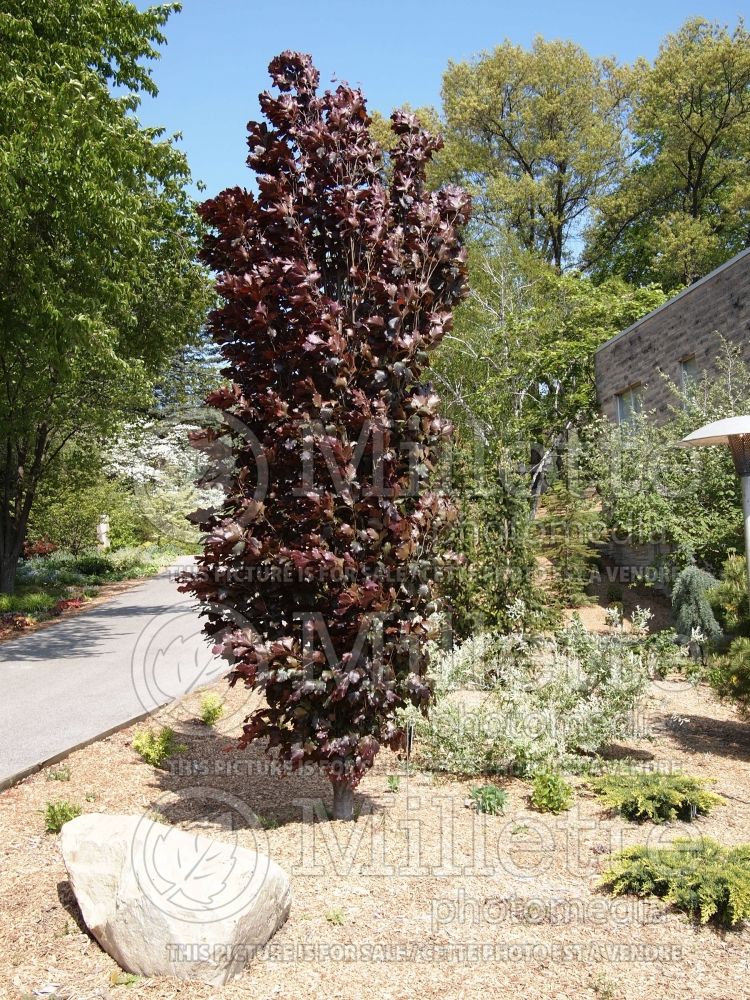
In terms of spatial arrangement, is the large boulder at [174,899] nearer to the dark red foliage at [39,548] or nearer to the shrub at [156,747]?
the shrub at [156,747]

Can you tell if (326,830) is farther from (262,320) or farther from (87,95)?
(87,95)

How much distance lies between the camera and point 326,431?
4.64 m

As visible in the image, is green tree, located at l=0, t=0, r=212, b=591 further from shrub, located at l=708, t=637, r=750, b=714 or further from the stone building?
the stone building

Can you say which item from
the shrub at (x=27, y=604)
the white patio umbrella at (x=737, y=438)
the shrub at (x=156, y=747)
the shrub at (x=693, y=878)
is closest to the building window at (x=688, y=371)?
the white patio umbrella at (x=737, y=438)

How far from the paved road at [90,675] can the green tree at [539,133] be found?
→ 22620 millimetres

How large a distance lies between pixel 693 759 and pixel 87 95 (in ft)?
38.1

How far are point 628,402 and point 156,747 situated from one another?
15.5 m

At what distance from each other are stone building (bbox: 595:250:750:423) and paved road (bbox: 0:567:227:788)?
9.91 metres

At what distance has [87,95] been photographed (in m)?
11.7

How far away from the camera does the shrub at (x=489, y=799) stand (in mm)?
5348

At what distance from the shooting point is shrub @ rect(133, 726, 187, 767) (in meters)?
6.11

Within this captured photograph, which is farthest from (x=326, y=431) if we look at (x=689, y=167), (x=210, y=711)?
(x=689, y=167)

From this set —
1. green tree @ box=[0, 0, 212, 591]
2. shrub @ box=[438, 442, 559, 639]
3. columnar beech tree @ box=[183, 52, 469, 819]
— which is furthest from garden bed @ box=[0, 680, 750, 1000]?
green tree @ box=[0, 0, 212, 591]

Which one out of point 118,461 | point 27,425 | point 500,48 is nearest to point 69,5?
point 27,425
